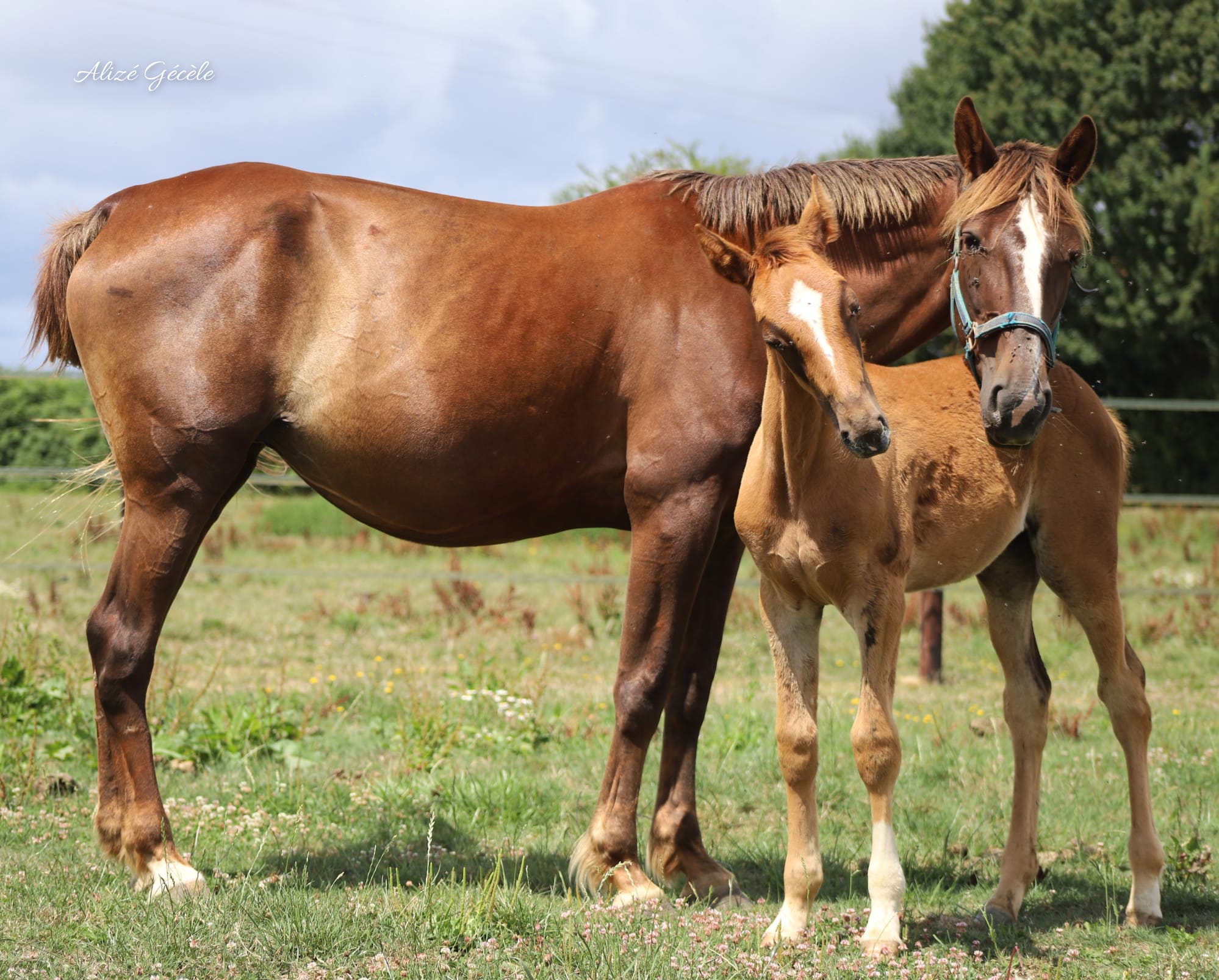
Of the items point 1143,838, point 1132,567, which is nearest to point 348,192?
point 1143,838

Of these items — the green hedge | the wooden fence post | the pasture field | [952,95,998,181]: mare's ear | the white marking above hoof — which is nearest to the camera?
the pasture field

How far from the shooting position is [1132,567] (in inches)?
472

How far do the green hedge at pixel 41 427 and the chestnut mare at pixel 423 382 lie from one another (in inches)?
550

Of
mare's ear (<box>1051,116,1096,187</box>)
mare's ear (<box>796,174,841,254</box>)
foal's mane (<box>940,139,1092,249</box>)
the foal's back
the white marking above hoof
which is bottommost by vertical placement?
the white marking above hoof

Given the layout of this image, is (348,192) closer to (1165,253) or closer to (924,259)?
(924,259)

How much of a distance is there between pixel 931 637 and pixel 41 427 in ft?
48.1

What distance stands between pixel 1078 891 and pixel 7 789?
4171 mm

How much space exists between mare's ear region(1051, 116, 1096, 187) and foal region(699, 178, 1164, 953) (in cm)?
67

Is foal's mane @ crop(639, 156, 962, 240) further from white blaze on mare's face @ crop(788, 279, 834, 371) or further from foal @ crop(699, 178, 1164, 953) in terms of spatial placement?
white blaze on mare's face @ crop(788, 279, 834, 371)

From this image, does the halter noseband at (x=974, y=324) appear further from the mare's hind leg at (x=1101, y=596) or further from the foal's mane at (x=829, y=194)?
the mare's hind leg at (x=1101, y=596)

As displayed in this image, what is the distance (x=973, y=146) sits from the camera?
364 centimetres

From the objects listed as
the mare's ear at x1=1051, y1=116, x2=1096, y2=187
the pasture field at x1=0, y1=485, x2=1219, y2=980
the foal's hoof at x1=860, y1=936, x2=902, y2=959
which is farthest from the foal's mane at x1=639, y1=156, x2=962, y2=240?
the foal's hoof at x1=860, y1=936, x2=902, y2=959

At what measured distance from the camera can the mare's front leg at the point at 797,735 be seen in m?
3.17

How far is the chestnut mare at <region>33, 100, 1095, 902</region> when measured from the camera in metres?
3.62
